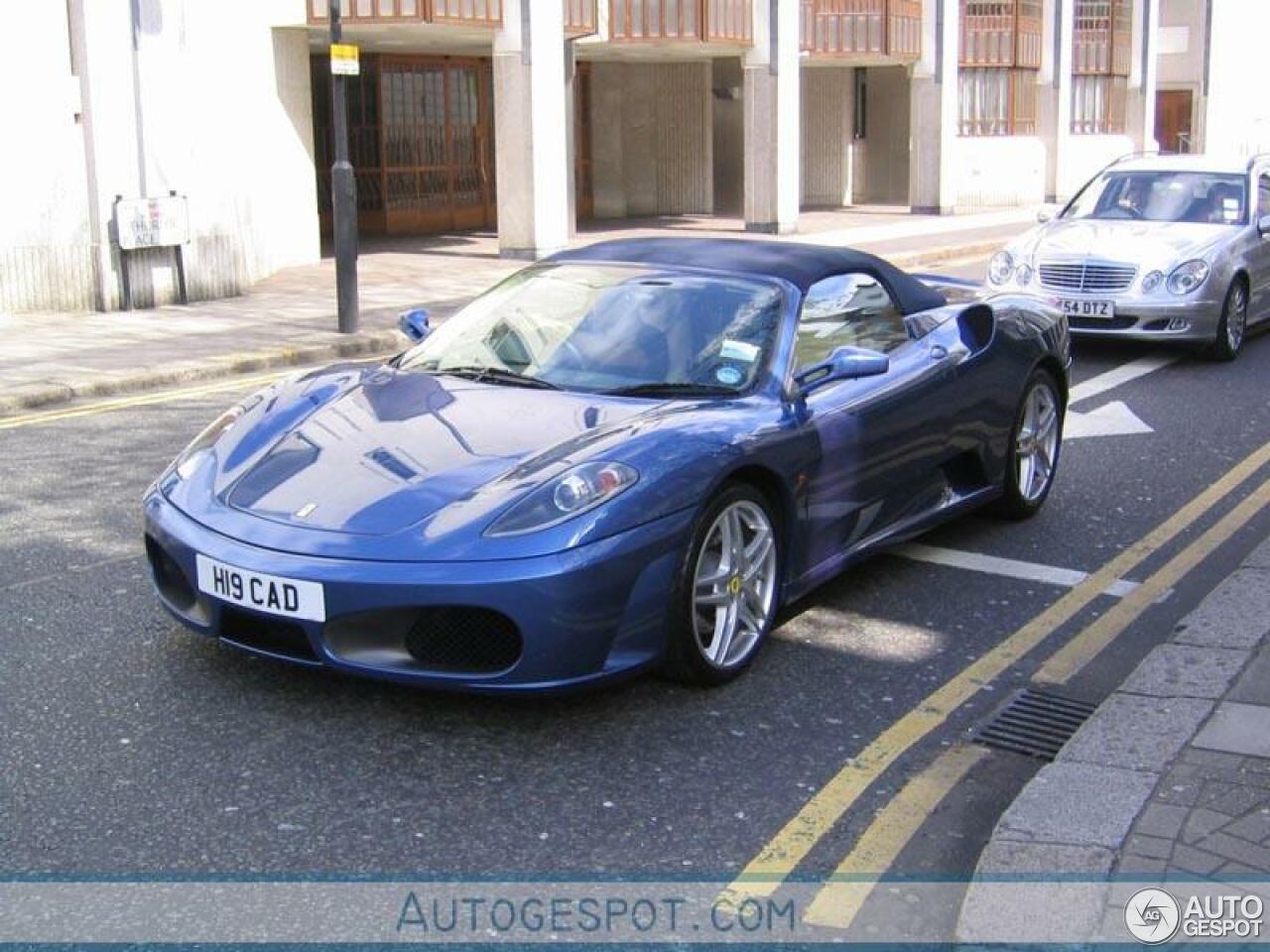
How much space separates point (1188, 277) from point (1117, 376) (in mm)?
1063

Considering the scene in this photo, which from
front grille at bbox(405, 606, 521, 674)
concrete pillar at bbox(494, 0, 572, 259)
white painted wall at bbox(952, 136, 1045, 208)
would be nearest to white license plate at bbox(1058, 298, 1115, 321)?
front grille at bbox(405, 606, 521, 674)

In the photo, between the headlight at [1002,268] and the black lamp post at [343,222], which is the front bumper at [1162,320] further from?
the black lamp post at [343,222]

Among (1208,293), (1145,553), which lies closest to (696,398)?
(1145,553)

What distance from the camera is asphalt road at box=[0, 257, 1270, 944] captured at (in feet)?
13.2

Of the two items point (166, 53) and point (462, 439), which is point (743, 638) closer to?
point (462, 439)

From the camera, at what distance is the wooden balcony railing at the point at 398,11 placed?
18891 millimetres

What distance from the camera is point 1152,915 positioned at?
11.5ft

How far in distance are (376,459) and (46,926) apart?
5.86ft

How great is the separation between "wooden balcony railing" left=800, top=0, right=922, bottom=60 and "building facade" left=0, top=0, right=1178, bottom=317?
1.7 inches

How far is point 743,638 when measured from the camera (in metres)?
5.20

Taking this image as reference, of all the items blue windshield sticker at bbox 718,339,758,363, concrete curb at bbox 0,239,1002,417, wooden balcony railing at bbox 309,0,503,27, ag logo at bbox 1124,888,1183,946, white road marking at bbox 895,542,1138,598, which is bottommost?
white road marking at bbox 895,542,1138,598

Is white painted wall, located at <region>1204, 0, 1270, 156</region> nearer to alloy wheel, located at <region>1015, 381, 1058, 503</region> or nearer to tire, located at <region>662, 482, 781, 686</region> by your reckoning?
alloy wheel, located at <region>1015, 381, 1058, 503</region>

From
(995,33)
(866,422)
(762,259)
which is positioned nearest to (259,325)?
(762,259)

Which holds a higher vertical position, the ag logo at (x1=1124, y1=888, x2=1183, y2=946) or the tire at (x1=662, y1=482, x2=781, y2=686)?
the tire at (x1=662, y1=482, x2=781, y2=686)
